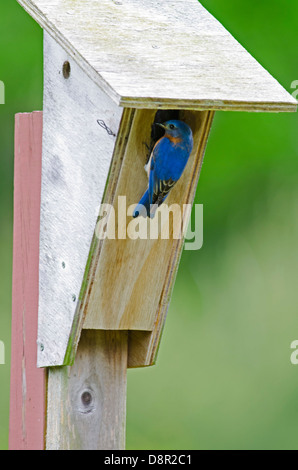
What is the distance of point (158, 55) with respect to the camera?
3295mm

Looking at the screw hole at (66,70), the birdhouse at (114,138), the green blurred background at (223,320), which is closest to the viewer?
the birdhouse at (114,138)

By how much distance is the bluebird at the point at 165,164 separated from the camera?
10.9ft

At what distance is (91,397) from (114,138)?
915 mm

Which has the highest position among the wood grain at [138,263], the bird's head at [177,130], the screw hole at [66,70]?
the screw hole at [66,70]

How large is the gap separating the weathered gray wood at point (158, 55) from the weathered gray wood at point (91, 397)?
943 millimetres

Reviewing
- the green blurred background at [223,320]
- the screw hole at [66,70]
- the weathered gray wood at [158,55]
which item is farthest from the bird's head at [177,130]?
the green blurred background at [223,320]

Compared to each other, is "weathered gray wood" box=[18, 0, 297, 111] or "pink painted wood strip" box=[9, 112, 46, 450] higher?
"weathered gray wood" box=[18, 0, 297, 111]

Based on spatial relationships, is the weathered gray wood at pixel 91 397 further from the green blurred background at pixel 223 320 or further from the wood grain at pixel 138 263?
the green blurred background at pixel 223 320

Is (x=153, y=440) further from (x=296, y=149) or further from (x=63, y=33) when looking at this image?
(x=63, y=33)

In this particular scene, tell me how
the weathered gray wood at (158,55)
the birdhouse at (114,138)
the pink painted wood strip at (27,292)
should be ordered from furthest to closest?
the pink painted wood strip at (27,292) < the birdhouse at (114,138) < the weathered gray wood at (158,55)

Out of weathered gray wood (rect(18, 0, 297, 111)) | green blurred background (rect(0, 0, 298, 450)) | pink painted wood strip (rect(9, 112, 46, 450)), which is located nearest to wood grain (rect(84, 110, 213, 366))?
weathered gray wood (rect(18, 0, 297, 111))

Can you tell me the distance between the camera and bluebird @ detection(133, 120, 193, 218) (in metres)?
3.33

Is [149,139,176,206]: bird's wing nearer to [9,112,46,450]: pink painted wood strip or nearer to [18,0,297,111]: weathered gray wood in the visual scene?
[18,0,297,111]: weathered gray wood
